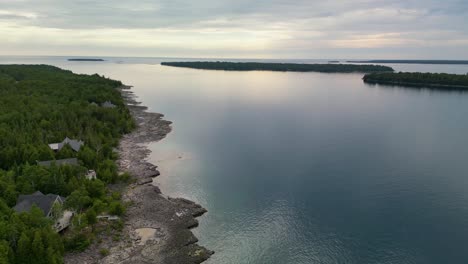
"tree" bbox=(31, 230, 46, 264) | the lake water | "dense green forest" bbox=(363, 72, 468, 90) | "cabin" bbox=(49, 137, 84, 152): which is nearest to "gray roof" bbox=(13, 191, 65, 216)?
"tree" bbox=(31, 230, 46, 264)

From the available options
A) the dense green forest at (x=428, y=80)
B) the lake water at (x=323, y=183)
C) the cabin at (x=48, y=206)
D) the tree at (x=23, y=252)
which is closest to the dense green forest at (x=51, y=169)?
the tree at (x=23, y=252)

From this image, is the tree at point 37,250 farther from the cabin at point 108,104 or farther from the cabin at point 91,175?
the cabin at point 108,104

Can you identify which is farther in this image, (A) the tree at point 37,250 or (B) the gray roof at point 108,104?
(B) the gray roof at point 108,104

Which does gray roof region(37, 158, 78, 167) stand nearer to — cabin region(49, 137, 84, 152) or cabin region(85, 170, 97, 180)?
cabin region(85, 170, 97, 180)

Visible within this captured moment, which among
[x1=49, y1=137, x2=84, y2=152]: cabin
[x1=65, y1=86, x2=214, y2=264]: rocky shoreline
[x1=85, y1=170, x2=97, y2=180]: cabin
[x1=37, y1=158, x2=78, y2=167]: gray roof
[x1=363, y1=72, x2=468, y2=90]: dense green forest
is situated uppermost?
[x1=363, y1=72, x2=468, y2=90]: dense green forest

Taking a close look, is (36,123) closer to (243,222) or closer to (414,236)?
(243,222)

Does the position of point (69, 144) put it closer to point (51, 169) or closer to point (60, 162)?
point (60, 162)

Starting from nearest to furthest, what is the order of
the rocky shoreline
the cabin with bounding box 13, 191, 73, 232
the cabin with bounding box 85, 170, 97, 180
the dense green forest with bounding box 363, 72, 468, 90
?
the rocky shoreline
the cabin with bounding box 13, 191, 73, 232
the cabin with bounding box 85, 170, 97, 180
the dense green forest with bounding box 363, 72, 468, 90
